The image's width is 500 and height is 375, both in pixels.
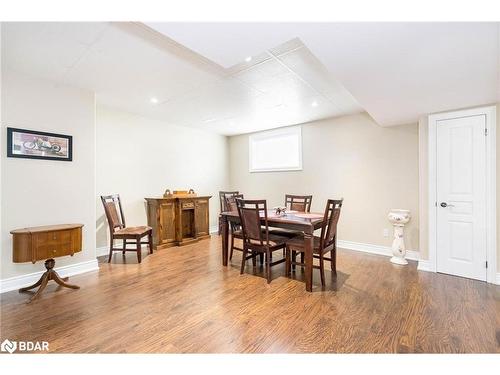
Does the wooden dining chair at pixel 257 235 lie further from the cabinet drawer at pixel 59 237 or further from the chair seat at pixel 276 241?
the cabinet drawer at pixel 59 237

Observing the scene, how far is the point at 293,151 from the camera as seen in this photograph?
5.35 metres

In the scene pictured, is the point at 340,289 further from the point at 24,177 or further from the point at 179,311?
the point at 24,177

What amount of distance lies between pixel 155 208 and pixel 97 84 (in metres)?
2.25

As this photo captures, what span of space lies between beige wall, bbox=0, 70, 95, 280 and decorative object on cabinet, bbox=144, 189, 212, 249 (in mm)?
1190

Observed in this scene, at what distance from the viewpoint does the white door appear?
2904 millimetres

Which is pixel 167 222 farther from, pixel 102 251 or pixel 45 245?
pixel 45 245

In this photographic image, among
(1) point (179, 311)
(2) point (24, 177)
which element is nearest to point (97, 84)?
(2) point (24, 177)

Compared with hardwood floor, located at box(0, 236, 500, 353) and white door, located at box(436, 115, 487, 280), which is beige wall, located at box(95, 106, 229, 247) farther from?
white door, located at box(436, 115, 487, 280)

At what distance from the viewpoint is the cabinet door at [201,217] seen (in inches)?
197

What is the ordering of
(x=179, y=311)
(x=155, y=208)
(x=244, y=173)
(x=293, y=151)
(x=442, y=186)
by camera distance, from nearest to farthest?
1. (x=179, y=311)
2. (x=442, y=186)
3. (x=155, y=208)
4. (x=293, y=151)
5. (x=244, y=173)

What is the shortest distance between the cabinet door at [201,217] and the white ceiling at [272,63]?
210cm

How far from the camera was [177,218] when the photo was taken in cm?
461

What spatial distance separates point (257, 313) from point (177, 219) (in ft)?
9.63

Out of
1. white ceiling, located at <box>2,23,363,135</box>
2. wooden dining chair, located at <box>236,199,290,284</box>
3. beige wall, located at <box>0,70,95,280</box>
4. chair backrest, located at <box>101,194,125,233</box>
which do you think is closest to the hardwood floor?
wooden dining chair, located at <box>236,199,290,284</box>
